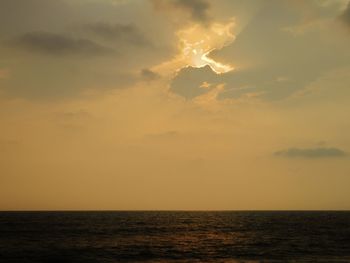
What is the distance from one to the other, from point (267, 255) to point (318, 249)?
9049mm

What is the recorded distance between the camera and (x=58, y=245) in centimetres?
5566

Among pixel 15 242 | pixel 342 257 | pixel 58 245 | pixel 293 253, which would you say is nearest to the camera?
pixel 342 257

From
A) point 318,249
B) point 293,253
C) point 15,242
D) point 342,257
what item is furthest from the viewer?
point 15,242

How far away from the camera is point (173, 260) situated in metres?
43.6

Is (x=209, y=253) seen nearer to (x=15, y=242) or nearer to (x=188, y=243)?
(x=188, y=243)

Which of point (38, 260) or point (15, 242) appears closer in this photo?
point (38, 260)

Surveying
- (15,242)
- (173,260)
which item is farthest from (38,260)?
(15,242)

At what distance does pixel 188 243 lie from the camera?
60.2 m

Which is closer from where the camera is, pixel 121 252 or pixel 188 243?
pixel 121 252

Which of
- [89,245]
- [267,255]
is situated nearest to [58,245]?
[89,245]

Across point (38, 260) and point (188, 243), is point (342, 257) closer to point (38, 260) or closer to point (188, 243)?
point (188, 243)

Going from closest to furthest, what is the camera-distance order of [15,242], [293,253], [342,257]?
[342,257]
[293,253]
[15,242]

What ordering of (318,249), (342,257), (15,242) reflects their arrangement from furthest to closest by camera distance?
(15,242) < (318,249) < (342,257)

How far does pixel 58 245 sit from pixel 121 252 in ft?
34.1
